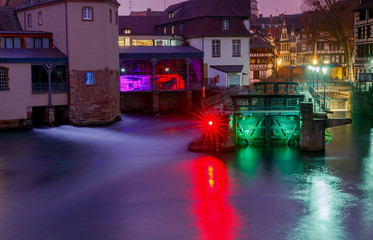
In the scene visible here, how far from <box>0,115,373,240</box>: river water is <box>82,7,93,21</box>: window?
11.9 m

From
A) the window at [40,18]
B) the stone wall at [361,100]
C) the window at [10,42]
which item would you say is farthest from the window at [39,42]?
the stone wall at [361,100]

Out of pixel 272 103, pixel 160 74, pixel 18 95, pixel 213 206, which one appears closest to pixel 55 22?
pixel 18 95

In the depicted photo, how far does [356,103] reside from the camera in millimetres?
58094

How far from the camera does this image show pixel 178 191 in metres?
24.9

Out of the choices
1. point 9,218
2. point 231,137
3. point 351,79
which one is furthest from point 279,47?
point 9,218

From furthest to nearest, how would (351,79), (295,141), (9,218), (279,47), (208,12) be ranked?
1. (279,47)
2. (351,79)
3. (208,12)
4. (295,141)
5. (9,218)

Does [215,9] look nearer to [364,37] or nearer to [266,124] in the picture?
[364,37]

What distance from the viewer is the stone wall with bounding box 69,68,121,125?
151 feet

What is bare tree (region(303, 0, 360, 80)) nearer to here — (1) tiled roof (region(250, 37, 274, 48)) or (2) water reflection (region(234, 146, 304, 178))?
(1) tiled roof (region(250, 37, 274, 48))

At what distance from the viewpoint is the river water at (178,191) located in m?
19.8

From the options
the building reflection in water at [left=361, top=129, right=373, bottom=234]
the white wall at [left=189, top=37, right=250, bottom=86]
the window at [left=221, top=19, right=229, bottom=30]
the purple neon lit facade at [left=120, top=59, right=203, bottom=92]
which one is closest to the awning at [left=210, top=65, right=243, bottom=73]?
the white wall at [left=189, top=37, right=250, bottom=86]

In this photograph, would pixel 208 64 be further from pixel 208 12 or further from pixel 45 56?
pixel 45 56

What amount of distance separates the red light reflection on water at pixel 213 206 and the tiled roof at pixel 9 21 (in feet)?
104

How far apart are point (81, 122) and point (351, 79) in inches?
1439
